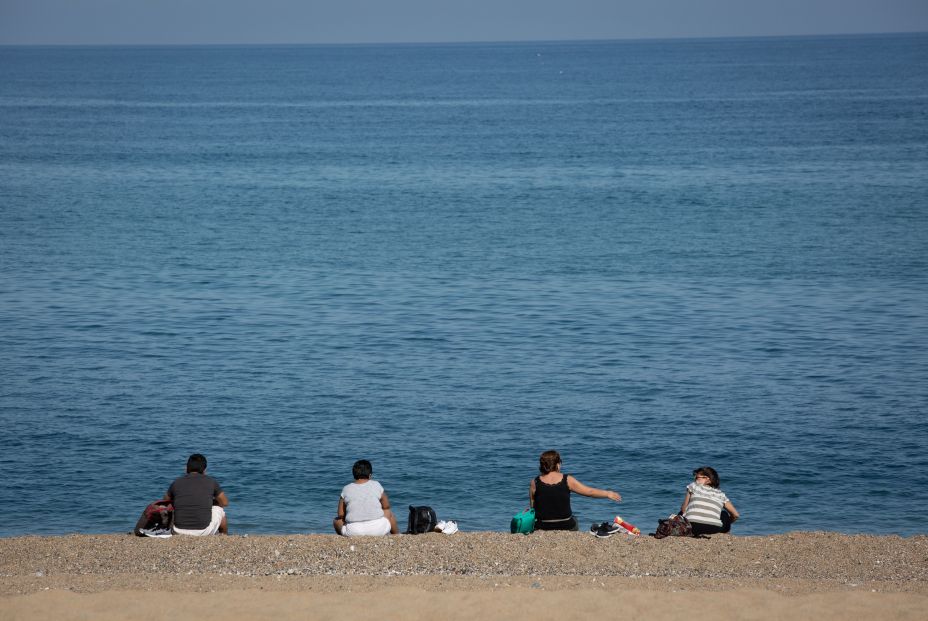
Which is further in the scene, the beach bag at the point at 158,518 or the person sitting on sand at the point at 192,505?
the beach bag at the point at 158,518

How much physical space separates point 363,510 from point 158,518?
263 centimetres

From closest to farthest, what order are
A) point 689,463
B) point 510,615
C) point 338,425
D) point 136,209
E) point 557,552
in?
point 510,615 → point 557,552 → point 689,463 → point 338,425 → point 136,209

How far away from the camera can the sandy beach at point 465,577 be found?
38.4ft

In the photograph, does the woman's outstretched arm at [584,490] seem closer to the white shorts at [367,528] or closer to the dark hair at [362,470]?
the white shorts at [367,528]

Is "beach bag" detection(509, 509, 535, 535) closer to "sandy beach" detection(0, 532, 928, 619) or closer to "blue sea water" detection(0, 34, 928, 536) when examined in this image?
"sandy beach" detection(0, 532, 928, 619)

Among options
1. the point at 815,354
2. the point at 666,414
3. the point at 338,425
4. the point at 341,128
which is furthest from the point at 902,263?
the point at 341,128

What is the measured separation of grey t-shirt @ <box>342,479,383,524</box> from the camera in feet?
47.4

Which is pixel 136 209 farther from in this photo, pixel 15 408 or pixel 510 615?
pixel 510 615

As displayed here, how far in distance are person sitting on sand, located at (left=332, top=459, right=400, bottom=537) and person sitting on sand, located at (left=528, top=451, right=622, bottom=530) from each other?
5.90 ft

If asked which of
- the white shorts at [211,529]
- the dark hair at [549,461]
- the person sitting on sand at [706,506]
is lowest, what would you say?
the white shorts at [211,529]

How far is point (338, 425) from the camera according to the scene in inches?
1000

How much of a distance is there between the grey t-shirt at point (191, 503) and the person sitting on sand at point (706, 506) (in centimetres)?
588

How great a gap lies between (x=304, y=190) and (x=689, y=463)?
46277 millimetres

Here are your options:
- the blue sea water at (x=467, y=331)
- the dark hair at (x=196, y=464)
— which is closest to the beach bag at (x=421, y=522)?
the dark hair at (x=196, y=464)
